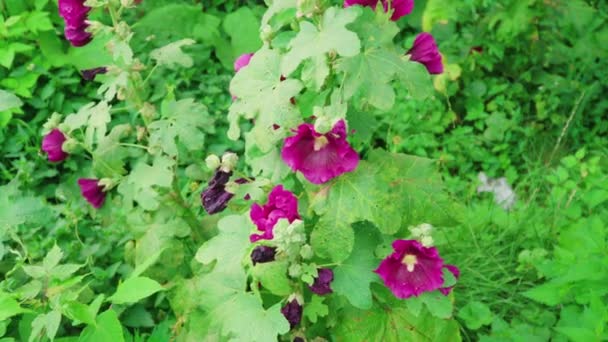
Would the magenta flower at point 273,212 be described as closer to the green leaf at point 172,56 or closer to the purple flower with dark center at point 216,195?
the purple flower with dark center at point 216,195

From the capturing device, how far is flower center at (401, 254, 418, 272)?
1.69m

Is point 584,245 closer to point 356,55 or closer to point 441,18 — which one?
point 356,55

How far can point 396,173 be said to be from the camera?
173 cm

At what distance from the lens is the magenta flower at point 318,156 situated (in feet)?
5.11

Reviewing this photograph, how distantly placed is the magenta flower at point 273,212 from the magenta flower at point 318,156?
0.07 meters

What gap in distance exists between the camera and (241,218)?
1784 millimetres

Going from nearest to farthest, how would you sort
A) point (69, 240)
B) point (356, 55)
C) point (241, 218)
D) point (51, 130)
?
point (356, 55), point (241, 218), point (51, 130), point (69, 240)

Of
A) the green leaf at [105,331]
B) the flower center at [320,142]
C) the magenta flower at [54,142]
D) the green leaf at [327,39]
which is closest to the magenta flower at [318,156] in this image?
the flower center at [320,142]

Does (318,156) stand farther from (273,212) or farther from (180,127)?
(180,127)

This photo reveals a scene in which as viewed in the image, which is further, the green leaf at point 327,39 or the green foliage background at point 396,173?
the green foliage background at point 396,173

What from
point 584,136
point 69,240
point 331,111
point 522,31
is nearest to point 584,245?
point 331,111

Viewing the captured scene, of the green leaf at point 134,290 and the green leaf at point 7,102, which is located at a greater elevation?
the green leaf at point 7,102

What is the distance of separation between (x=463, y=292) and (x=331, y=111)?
1.32 m

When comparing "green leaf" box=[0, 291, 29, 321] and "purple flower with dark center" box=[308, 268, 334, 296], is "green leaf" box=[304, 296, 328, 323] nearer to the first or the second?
"purple flower with dark center" box=[308, 268, 334, 296]
